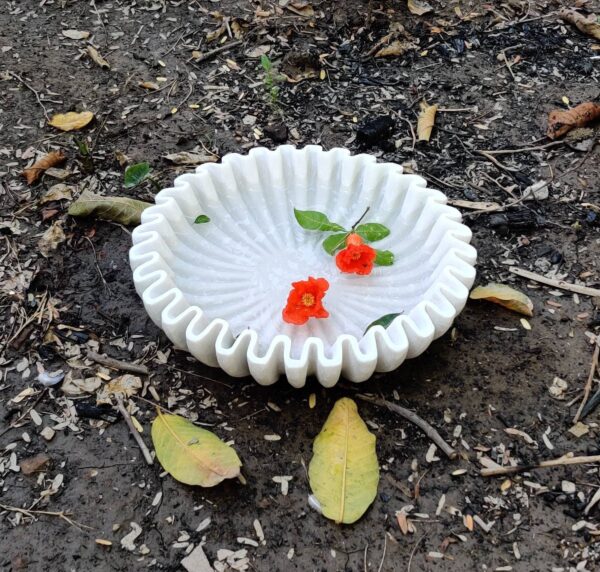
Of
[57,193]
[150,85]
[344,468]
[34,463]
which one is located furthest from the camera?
[150,85]

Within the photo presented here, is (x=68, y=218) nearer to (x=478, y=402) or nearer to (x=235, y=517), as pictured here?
(x=235, y=517)

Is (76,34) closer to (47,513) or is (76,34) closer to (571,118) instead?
(571,118)

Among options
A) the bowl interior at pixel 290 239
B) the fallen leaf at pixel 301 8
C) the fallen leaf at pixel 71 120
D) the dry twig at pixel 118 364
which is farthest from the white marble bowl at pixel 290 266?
the fallen leaf at pixel 301 8

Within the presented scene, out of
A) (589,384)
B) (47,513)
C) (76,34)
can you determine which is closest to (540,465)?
(589,384)

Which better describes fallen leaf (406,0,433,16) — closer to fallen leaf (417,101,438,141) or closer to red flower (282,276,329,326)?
fallen leaf (417,101,438,141)

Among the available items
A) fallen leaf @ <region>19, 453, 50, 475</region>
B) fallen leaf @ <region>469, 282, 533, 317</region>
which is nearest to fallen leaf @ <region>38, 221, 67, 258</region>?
fallen leaf @ <region>19, 453, 50, 475</region>

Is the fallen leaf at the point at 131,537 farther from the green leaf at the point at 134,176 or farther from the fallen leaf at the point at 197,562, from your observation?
the green leaf at the point at 134,176
